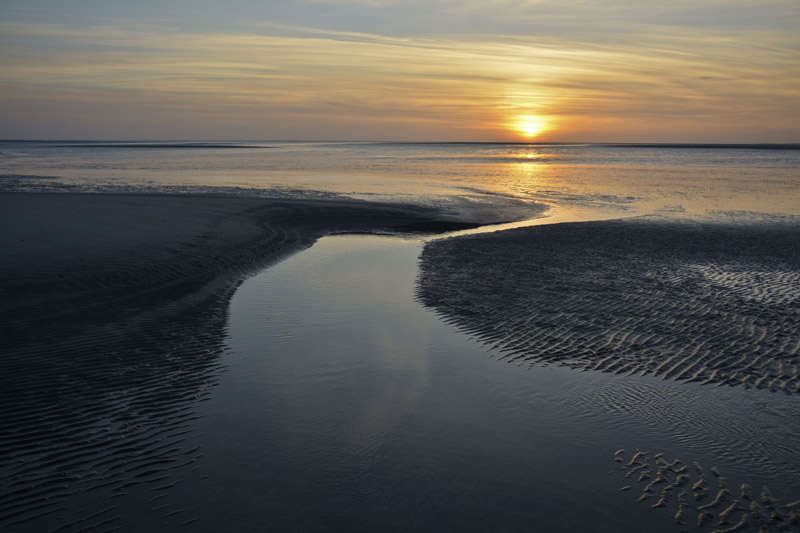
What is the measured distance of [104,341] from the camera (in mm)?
11516

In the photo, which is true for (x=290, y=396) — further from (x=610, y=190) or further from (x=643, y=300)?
(x=610, y=190)

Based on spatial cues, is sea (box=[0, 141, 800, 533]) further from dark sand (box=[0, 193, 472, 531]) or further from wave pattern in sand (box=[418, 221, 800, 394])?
wave pattern in sand (box=[418, 221, 800, 394])

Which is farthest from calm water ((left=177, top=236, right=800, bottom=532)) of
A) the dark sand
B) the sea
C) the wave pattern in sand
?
the wave pattern in sand

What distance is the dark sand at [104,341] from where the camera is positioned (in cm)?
736

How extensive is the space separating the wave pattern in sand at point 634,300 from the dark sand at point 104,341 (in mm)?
6121

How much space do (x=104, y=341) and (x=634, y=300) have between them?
1242cm

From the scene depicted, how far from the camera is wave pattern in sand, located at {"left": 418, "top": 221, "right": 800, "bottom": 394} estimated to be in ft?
38.5

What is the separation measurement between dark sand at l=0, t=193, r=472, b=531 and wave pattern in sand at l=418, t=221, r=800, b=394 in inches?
241

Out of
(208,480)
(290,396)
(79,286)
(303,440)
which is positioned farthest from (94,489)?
(79,286)

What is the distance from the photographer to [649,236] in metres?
25.7

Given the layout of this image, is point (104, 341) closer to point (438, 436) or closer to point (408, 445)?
point (408, 445)

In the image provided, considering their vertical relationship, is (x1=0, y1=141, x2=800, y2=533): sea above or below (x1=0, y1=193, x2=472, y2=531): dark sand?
below

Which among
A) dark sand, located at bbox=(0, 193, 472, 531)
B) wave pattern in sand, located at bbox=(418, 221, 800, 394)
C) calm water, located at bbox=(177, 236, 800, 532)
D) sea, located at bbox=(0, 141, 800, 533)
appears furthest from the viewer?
wave pattern in sand, located at bbox=(418, 221, 800, 394)

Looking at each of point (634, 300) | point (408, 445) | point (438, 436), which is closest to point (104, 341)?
point (408, 445)
